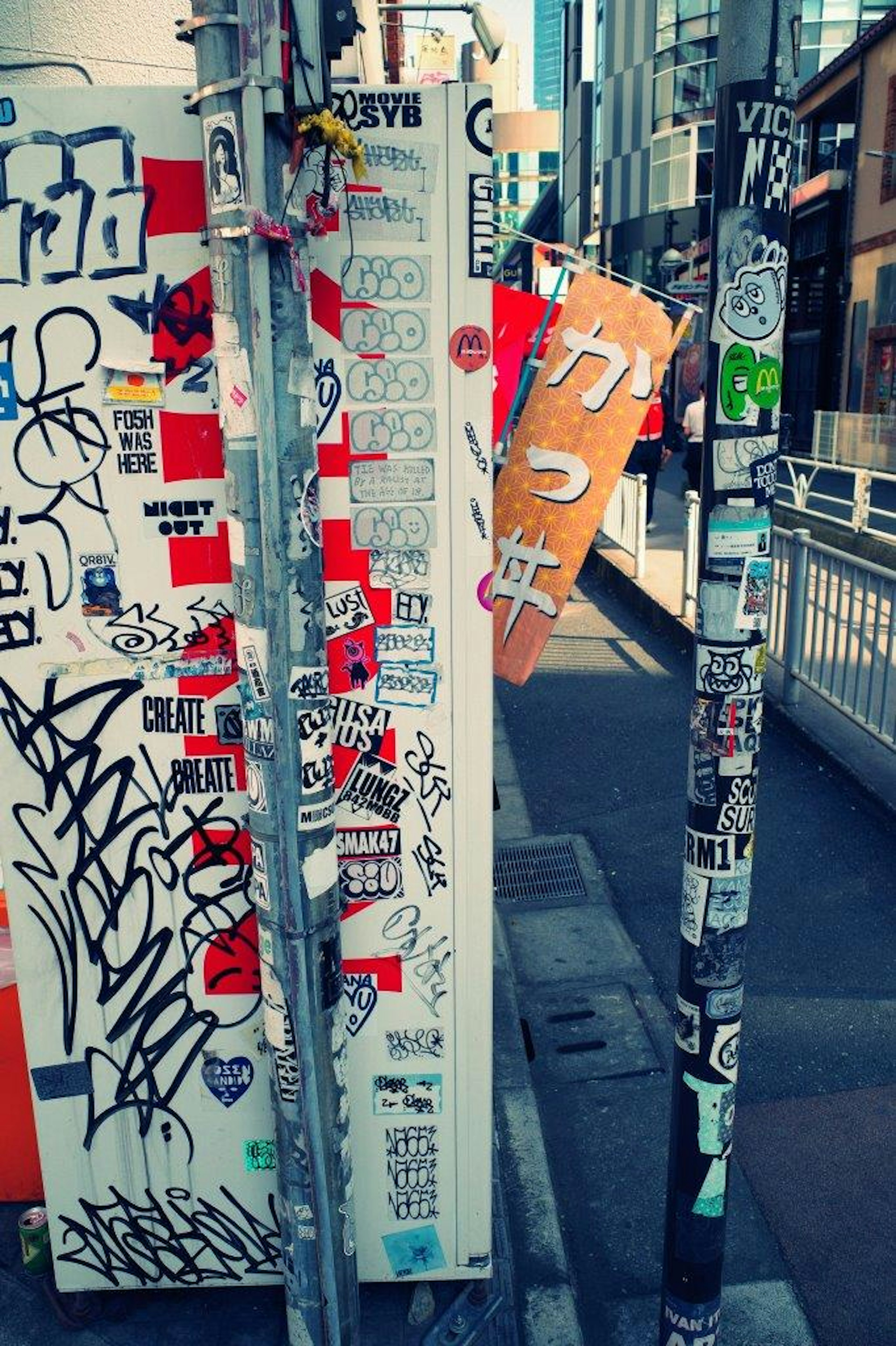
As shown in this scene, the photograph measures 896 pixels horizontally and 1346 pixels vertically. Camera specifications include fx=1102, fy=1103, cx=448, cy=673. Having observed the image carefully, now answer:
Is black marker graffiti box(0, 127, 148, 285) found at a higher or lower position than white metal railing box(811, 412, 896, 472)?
higher

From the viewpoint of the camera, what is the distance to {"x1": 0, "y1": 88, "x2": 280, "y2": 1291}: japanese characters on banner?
2342 mm

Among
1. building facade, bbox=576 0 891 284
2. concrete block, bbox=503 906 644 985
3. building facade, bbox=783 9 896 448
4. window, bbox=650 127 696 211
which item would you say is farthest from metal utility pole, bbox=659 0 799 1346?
window, bbox=650 127 696 211

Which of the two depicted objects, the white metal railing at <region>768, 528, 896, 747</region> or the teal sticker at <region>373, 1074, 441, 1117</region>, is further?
the white metal railing at <region>768, 528, 896, 747</region>

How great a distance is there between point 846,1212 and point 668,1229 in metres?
1.21

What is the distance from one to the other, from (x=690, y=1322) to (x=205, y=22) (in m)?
2.89

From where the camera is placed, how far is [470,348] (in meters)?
2.45

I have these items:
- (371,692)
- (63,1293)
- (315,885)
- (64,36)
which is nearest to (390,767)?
(371,692)

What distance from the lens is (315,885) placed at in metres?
2.37

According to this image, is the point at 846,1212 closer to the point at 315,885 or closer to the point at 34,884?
the point at 315,885

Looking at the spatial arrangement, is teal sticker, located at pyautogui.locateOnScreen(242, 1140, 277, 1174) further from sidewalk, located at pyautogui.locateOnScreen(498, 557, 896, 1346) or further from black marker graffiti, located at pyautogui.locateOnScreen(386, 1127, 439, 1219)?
sidewalk, located at pyautogui.locateOnScreen(498, 557, 896, 1346)

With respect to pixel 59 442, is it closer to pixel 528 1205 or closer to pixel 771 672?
pixel 528 1205

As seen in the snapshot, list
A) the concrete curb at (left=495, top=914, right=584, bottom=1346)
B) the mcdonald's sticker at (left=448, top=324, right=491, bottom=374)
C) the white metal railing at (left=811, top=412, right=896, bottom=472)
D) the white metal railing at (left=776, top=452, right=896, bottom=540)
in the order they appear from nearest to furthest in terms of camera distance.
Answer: the mcdonald's sticker at (left=448, top=324, right=491, bottom=374) → the concrete curb at (left=495, top=914, right=584, bottom=1346) → the white metal railing at (left=776, top=452, right=896, bottom=540) → the white metal railing at (left=811, top=412, right=896, bottom=472)

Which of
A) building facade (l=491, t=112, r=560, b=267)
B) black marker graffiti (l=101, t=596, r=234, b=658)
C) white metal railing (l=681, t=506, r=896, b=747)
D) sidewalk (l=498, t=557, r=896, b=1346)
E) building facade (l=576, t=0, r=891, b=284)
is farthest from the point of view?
building facade (l=491, t=112, r=560, b=267)

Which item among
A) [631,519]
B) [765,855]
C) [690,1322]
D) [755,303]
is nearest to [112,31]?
[755,303]
